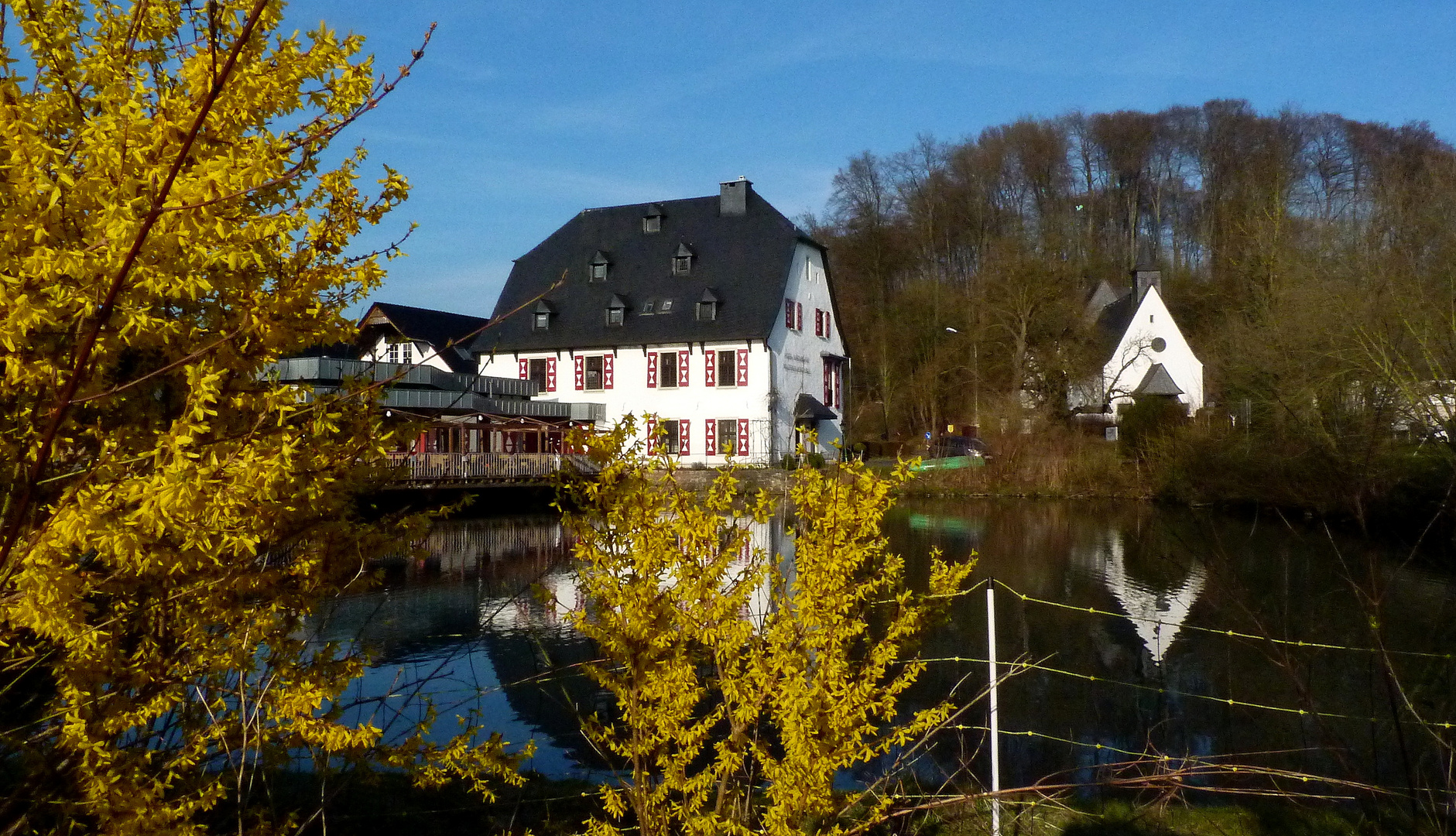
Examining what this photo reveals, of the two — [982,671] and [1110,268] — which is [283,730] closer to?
[982,671]

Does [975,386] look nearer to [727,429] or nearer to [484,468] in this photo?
[727,429]

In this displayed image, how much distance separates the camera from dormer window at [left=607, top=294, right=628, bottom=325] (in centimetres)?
4056

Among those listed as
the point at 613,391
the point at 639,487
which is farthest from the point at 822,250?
the point at 639,487

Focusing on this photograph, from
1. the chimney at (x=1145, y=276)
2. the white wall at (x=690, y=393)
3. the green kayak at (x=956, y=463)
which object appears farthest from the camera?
the chimney at (x=1145, y=276)

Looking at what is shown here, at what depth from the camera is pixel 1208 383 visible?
162ft

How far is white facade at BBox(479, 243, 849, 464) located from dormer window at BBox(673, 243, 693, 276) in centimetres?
328

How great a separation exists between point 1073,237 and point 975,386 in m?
17.5

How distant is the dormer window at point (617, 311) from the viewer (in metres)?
40.6

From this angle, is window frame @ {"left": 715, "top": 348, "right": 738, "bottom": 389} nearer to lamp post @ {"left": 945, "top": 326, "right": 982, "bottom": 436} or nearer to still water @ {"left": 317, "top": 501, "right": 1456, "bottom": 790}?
lamp post @ {"left": 945, "top": 326, "right": 982, "bottom": 436}

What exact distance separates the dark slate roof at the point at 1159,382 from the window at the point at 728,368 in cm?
2106

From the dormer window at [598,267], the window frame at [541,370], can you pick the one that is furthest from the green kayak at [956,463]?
the window frame at [541,370]

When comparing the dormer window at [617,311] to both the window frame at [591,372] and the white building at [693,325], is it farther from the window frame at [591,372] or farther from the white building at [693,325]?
the window frame at [591,372]

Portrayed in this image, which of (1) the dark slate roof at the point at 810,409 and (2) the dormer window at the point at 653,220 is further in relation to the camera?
(2) the dormer window at the point at 653,220

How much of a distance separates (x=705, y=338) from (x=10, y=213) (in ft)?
120
